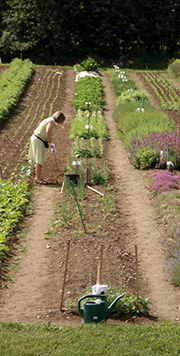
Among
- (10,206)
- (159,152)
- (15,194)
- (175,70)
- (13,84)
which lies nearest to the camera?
(10,206)

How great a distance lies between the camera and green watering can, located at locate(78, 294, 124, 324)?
623 cm

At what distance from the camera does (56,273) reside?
7.75 meters

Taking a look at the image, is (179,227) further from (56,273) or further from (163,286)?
(56,273)

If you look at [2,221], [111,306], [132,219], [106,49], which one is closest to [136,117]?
[132,219]

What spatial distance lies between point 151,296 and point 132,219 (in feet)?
8.95

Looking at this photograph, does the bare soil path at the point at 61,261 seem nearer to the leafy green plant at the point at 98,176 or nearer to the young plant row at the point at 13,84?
the leafy green plant at the point at 98,176

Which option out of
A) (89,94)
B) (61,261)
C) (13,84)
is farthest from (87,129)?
(13,84)

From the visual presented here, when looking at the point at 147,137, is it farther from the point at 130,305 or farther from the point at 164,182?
the point at 130,305

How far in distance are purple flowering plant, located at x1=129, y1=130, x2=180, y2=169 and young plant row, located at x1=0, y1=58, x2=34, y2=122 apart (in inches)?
218

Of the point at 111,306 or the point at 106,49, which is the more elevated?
the point at 106,49

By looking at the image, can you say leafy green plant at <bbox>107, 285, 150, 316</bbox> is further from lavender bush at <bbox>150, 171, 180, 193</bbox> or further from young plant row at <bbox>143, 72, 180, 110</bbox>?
young plant row at <bbox>143, 72, 180, 110</bbox>

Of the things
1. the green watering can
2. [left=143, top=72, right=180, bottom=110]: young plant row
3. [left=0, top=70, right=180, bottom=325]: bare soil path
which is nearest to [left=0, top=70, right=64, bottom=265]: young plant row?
[left=0, top=70, right=180, bottom=325]: bare soil path

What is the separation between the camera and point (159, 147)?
1264 centimetres

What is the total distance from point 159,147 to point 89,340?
7.37 m
